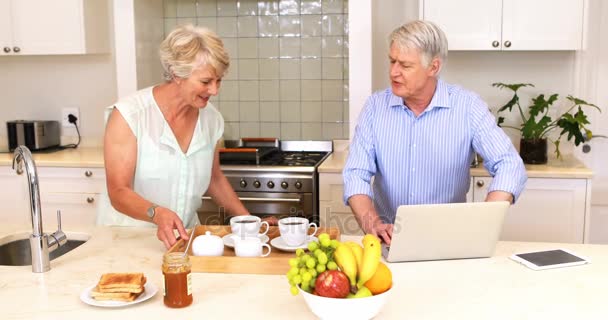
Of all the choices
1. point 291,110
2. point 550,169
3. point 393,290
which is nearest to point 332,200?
point 291,110

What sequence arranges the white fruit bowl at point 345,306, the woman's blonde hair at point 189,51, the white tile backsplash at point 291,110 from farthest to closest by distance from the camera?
1. the white tile backsplash at point 291,110
2. the woman's blonde hair at point 189,51
3. the white fruit bowl at point 345,306

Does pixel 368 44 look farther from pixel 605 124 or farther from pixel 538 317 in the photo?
pixel 538 317

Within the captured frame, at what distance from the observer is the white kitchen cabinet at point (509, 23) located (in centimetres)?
358

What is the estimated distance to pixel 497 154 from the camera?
2.50 meters

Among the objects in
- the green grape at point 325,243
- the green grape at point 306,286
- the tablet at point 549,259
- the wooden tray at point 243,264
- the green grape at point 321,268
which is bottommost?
the tablet at point 549,259

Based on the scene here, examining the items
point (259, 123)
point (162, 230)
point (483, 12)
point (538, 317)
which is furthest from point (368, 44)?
point (538, 317)

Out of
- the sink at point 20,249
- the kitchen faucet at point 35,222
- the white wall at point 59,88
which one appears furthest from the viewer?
the white wall at point 59,88

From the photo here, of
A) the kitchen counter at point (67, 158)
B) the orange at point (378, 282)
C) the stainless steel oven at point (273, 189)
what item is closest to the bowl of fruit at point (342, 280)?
the orange at point (378, 282)

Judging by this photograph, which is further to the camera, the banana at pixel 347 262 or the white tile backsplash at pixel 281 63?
the white tile backsplash at pixel 281 63

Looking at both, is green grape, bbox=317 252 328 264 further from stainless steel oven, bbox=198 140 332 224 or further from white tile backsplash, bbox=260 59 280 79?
white tile backsplash, bbox=260 59 280 79

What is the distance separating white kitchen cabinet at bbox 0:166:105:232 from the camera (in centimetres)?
390

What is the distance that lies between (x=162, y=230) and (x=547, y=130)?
247 centimetres

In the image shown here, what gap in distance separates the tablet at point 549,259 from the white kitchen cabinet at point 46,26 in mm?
2902

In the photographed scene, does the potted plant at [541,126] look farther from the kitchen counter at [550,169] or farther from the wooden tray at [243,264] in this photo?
the wooden tray at [243,264]
